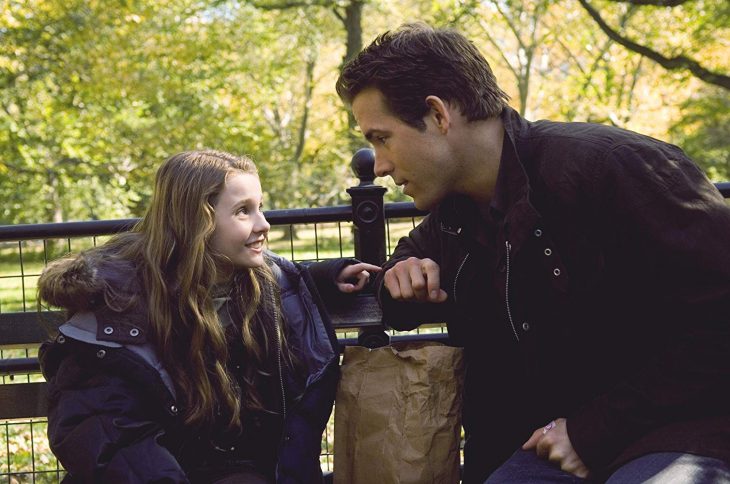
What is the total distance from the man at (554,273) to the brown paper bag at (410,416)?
0.48 feet

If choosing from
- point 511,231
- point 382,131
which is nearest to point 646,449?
point 511,231

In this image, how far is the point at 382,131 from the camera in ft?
9.03

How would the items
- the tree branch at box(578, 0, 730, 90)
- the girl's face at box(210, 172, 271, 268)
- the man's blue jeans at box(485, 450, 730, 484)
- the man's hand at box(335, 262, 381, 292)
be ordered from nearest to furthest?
1. the man's blue jeans at box(485, 450, 730, 484)
2. the girl's face at box(210, 172, 271, 268)
3. the man's hand at box(335, 262, 381, 292)
4. the tree branch at box(578, 0, 730, 90)

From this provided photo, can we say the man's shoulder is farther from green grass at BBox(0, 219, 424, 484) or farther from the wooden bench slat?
the wooden bench slat

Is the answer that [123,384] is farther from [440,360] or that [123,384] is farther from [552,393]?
[552,393]

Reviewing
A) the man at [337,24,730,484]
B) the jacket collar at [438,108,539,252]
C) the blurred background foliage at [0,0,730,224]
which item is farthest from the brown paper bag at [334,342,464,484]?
the blurred background foliage at [0,0,730,224]

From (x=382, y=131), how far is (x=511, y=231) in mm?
501

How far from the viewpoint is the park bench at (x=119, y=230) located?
344cm

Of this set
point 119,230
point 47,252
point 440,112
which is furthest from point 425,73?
point 47,252

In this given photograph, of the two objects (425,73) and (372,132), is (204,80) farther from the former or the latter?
(425,73)

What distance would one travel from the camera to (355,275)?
126 inches

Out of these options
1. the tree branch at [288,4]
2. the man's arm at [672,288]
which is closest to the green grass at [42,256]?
the man's arm at [672,288]

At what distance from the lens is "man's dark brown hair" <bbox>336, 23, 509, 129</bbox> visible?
2662 mm

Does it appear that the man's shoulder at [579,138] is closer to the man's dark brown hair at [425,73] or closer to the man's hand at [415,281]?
→ the man's dark brown hair at [425,73]
